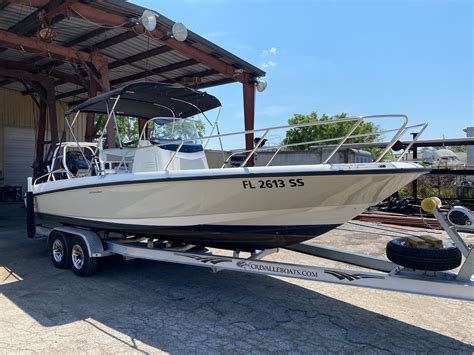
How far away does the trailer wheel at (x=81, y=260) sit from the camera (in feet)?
16.8

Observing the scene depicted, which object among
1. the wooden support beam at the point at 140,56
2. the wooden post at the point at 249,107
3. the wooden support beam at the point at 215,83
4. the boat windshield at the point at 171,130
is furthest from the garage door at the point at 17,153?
the boat windshield at the point at 171,130

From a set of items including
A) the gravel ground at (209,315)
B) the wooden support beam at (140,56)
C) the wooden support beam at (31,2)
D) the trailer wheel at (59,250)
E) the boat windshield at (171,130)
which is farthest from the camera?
the wooden support beam at (140,56)

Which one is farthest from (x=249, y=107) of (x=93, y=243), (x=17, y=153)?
(x=17, y=153)

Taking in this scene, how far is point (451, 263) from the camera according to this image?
324cm

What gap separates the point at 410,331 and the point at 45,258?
5.44 m

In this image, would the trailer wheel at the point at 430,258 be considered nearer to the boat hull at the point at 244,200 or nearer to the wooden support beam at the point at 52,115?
the boat hull at the point at 244,200

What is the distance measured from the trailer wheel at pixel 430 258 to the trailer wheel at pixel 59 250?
4393 millimetres

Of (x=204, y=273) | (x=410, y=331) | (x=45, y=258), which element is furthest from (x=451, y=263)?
(x=45, y=258)

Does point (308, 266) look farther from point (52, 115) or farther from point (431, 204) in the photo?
point (52, 115)

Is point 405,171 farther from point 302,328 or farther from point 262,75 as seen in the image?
point 262,75

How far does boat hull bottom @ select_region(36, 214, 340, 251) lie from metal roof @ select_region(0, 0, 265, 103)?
18.1 ft

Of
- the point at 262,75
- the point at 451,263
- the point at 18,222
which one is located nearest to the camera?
the point at 451,263

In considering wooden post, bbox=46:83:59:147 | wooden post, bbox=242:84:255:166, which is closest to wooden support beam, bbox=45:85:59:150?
wooden post, bbox=46:83:59:147

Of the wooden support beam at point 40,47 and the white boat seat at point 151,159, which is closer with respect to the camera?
the white boat seat at point 151,159
